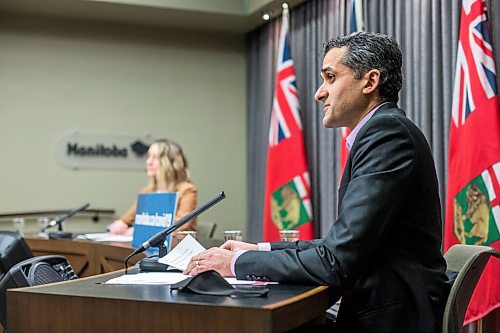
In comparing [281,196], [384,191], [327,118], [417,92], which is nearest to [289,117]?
[281,196]

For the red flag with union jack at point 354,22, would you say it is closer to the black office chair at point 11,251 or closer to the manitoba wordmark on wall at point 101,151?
the black office chair at point 11,251

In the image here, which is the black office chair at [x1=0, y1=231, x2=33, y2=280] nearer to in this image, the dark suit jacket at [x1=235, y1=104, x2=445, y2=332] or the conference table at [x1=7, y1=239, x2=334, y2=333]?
the conference table at [x1=7, y1=239, x2=334, y2=333]

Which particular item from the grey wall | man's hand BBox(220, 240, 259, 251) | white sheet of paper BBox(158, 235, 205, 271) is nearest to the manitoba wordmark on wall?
the grey wall

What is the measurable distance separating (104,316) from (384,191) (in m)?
0.73

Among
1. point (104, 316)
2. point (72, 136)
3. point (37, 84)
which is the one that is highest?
point (37, 84)

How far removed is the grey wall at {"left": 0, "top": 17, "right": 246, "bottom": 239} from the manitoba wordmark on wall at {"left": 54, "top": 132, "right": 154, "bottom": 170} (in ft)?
0.19

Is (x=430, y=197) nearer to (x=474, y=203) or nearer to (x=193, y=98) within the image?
(x=474, y=203)

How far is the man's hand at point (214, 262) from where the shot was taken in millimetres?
1820

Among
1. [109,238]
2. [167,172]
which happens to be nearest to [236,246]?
[109,238]

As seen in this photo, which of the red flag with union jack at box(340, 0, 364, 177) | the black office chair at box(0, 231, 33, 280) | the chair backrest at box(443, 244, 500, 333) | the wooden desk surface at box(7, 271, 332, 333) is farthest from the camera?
the red flag with union jack at box(340, 0, 364, 177)

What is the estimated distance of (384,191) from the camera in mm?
1702

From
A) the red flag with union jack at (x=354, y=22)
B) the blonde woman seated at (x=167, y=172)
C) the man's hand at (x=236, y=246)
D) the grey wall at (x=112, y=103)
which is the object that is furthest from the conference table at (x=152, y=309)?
the grey wall at (x=112, y=103)

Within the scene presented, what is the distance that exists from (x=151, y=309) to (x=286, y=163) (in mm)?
3762

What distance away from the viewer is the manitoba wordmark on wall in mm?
6043
